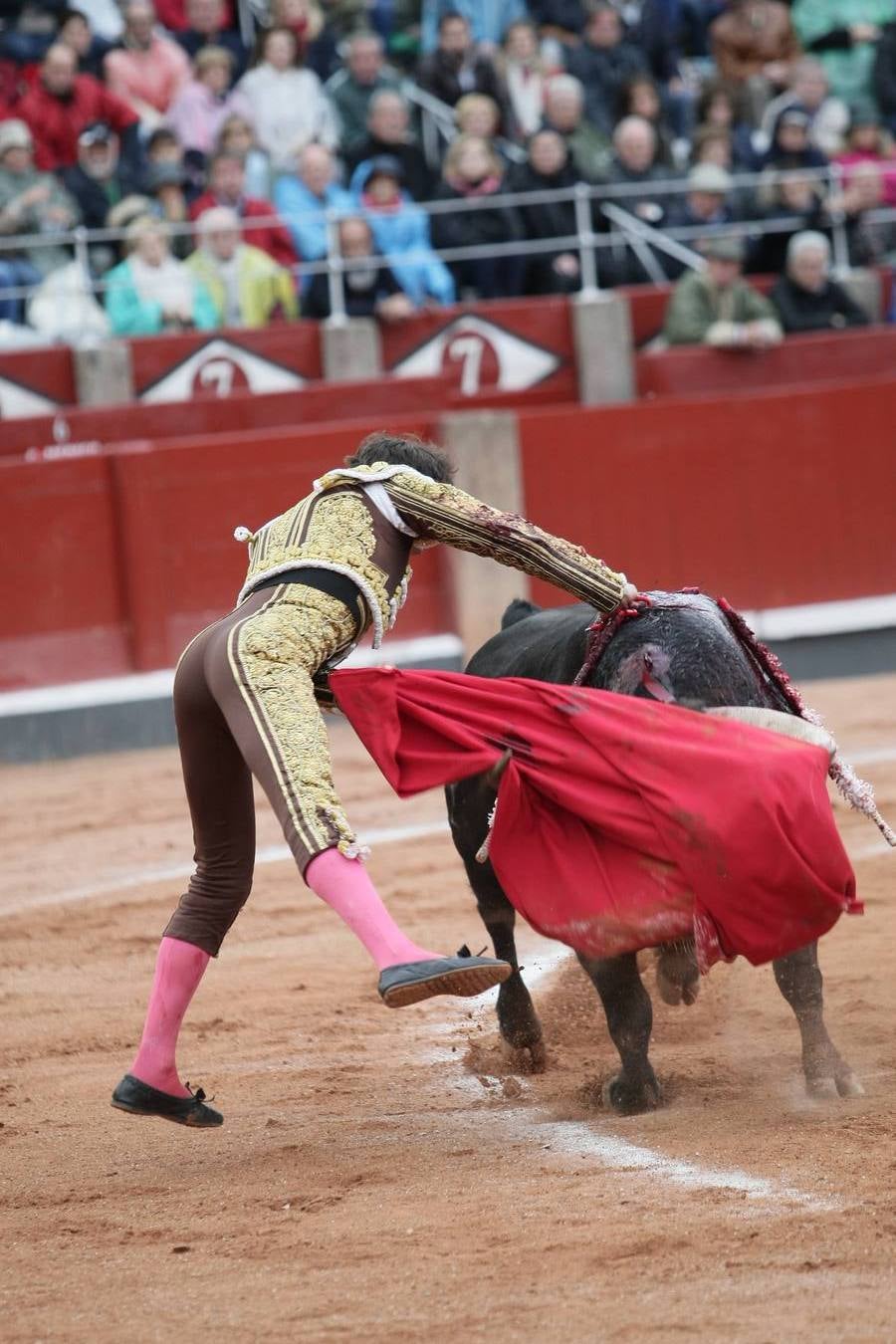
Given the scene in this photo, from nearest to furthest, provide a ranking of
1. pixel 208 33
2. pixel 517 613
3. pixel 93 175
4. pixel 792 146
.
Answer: pixel 517 613
pixel 93 175
pixel 792 146
pixel 208 33

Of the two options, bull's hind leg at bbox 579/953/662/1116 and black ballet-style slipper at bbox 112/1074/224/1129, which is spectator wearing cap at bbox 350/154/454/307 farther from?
black ballet-style slipper at bbox 112/1074/224/1129

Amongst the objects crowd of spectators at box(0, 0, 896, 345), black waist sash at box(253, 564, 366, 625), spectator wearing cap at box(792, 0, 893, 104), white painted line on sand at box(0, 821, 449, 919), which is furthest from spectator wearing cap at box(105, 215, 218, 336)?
black waist sash at box(253, 564, 366, 625)

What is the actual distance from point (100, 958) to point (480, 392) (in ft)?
17.6

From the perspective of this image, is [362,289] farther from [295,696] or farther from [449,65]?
[295,696]

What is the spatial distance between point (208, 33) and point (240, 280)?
6.21ft

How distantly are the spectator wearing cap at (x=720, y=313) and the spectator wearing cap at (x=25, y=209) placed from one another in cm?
303

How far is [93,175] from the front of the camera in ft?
30.9

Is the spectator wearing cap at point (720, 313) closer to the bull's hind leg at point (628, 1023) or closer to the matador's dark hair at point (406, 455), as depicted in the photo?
the matador's dark hair at point (406, 455)

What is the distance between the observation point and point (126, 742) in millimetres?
8195

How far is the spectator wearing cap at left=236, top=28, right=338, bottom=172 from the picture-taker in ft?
32.4

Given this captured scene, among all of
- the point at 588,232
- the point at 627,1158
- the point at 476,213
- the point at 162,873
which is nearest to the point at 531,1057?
the point at 627,1158

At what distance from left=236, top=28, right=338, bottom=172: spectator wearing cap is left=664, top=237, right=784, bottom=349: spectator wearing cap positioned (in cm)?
205

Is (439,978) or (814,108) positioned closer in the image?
(439,978)

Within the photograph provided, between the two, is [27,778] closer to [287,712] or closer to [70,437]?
[70,437]
